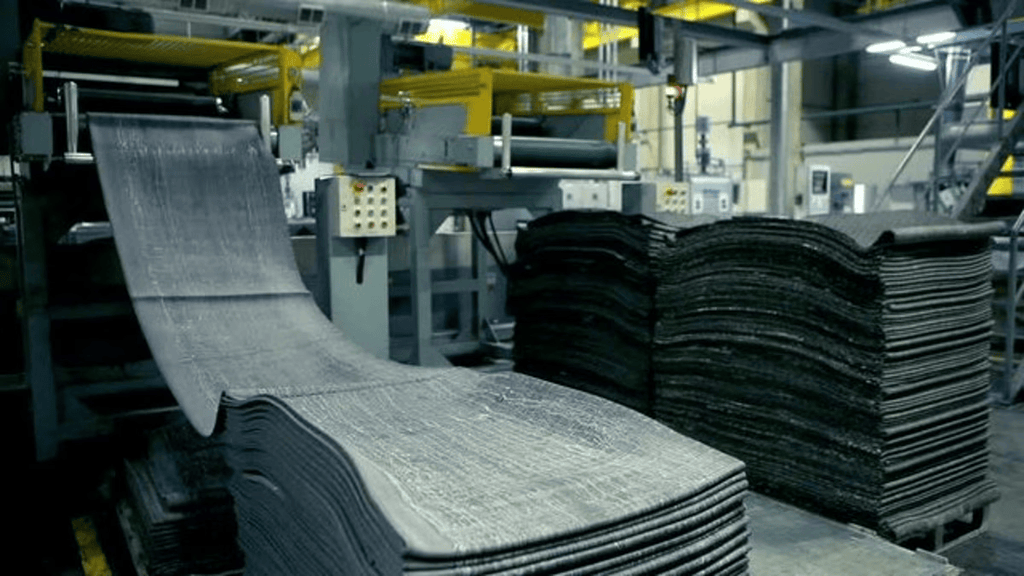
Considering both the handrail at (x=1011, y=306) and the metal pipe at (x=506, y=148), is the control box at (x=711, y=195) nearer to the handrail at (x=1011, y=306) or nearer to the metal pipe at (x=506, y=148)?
the handrail at (x=1011, y=306)

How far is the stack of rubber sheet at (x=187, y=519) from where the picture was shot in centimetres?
270

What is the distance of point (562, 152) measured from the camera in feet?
15.2

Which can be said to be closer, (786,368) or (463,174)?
(786,368)

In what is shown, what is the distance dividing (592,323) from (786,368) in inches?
49.2

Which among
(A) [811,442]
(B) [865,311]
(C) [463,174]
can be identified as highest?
(C) [463,174]

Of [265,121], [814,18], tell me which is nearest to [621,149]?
[265,121]

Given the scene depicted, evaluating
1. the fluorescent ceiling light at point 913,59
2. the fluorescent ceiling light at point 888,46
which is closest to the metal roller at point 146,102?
the fluorescent ceiling light at point 888,46

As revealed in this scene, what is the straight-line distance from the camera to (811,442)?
3.43 meters

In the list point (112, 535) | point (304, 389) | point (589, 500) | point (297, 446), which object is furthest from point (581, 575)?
point (112, 535)

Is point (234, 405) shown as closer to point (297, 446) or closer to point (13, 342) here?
point (297, 446)

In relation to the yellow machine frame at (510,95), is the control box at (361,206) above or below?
below

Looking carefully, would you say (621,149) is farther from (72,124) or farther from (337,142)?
(72,124)

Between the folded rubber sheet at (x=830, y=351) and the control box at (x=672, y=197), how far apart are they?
7.75 ft

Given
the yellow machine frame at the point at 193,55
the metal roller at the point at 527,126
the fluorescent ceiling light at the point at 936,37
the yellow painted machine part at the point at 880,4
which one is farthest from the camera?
the yellow painted machine part at the point at 880,4
